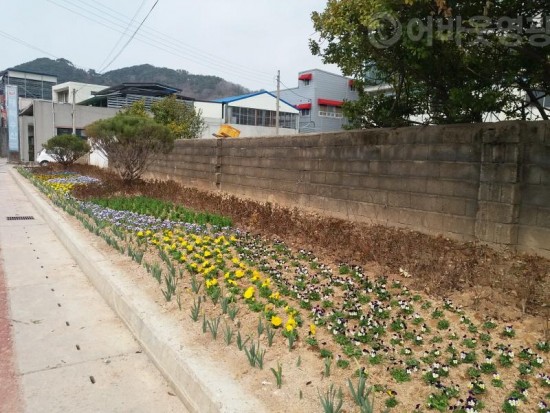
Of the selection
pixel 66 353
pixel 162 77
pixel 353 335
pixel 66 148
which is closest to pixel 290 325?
pixel 353 335

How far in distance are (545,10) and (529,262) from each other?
8.98ft

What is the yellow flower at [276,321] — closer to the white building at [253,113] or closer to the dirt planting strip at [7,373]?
the dirt planting strip at [7,373]

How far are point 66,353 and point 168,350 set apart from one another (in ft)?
3.34

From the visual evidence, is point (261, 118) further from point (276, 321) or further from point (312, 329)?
point (312, 329)

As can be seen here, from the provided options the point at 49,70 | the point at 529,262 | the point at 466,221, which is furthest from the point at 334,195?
the point at 49,70

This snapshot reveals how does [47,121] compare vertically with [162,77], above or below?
below

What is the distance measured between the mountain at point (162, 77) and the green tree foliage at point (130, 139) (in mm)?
71939

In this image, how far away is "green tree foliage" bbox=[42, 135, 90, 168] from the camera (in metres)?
22.2

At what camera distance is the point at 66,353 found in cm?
370

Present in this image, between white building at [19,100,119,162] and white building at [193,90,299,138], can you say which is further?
white building at [193,90,299,138]

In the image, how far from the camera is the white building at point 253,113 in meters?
49.3

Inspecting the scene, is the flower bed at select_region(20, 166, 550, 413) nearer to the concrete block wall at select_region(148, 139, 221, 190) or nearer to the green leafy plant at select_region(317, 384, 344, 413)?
the green leafy plant at select_region(317, 384, 344, 413)

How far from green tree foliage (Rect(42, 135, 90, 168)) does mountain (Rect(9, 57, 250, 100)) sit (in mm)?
60779

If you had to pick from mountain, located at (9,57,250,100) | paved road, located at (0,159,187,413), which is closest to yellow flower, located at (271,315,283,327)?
paved road, located at (0,159,187,413)
